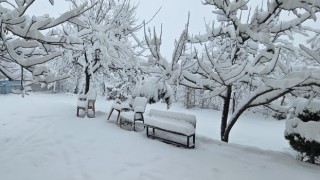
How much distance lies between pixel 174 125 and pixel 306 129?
287 cm

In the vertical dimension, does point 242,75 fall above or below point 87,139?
above

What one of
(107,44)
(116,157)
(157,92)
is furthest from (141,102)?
(116,157)

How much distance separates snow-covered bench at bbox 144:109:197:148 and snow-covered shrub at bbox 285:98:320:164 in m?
2.24

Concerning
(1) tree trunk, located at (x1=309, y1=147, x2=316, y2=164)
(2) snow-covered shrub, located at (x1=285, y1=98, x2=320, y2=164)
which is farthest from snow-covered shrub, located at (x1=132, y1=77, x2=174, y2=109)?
(1) tree trunk, located at (x1=309, y1=147, x2=316, y2=164)

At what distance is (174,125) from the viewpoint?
6.64m

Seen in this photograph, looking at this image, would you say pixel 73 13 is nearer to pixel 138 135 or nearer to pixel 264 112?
pixel 138 135

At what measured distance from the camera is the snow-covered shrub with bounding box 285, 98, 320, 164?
5.86 m

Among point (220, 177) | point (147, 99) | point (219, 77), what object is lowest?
point (220, 177)

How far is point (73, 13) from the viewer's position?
3.29 meters

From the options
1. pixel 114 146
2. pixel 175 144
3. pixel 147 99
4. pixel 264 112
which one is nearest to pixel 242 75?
pixel 175 144

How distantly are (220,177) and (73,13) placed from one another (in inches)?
142

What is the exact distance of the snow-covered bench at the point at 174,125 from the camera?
6426 millimetres

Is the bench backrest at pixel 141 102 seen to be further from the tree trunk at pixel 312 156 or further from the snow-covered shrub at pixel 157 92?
the tree trunk at pixel 312 156

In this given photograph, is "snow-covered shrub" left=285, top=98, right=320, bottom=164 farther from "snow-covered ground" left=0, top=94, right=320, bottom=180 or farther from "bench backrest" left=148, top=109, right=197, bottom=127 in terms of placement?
"bench backrest" left=148, top=109, right=197, bottom=127
